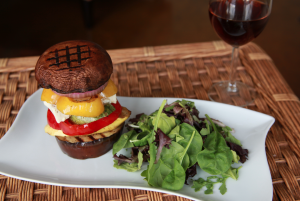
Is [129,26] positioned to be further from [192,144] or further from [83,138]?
[192,144]

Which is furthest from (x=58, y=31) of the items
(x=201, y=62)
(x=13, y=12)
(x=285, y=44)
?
(x=285, y=44)

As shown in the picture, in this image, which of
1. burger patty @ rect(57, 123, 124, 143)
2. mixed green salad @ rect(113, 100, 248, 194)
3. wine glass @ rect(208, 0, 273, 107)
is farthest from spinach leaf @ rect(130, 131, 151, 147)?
wine glass @ rect(208, 0, 273, 107)

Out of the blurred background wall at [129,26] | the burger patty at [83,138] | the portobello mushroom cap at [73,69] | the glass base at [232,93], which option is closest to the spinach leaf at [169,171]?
the burger patty at [83,138]

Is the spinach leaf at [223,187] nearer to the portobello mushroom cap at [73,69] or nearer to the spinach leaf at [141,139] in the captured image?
the spinach leaf at [141,139]

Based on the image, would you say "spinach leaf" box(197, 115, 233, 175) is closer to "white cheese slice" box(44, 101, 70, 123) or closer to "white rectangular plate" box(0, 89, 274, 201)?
"white rectangular plate" box(0, 89, 274, 201)

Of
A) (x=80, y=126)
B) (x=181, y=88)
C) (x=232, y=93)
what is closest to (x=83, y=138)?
(x=80, y=126)

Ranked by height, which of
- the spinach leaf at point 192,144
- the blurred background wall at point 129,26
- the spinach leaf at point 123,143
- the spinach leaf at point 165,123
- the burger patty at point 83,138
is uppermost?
the spinach leaf at point 165,123

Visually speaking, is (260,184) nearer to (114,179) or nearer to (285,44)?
(114,179)
